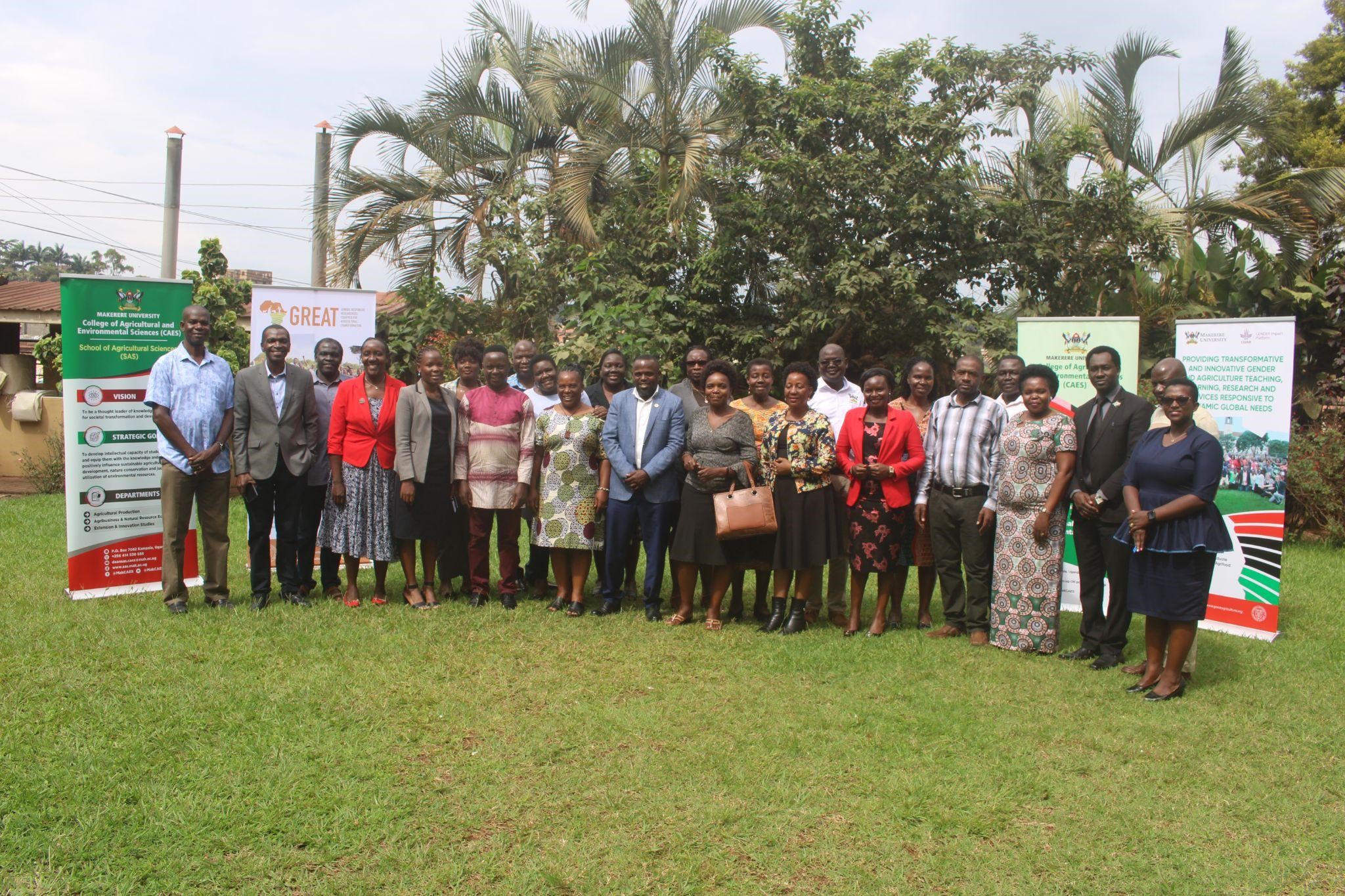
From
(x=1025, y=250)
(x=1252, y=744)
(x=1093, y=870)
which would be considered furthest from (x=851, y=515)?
(x=1025, y=250)

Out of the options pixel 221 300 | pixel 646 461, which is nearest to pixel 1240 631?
pixel 646 461

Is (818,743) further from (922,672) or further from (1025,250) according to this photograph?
(1025,250)

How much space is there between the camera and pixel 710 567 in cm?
716

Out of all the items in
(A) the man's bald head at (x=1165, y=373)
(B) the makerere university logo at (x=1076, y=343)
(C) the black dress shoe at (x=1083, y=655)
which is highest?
(B) the makerere university logo at (x=1076, y=343)

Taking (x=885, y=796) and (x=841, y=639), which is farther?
(x=841, y=639)

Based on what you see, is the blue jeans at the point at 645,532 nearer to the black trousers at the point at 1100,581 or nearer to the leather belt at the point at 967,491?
the leather belt at the point at 967,491

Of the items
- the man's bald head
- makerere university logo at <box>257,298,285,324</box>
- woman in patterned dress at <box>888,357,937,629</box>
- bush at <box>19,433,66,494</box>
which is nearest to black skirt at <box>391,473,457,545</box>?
makerere university logo at <box>257,298,285,324</box>

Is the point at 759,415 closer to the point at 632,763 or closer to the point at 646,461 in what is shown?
the point at 646,461

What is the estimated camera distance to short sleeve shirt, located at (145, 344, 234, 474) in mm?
6406

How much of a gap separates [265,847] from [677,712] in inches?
81.2

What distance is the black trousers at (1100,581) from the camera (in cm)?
591

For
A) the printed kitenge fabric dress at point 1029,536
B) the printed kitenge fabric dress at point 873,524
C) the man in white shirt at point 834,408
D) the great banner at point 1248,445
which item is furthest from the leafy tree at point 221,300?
the great banner at point 1248,445

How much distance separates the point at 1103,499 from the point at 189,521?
5.82m

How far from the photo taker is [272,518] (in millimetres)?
6922
